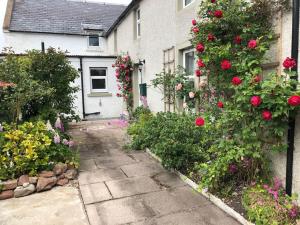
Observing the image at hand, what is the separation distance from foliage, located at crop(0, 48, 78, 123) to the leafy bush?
2.81ft

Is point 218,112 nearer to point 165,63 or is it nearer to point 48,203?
point 48,203

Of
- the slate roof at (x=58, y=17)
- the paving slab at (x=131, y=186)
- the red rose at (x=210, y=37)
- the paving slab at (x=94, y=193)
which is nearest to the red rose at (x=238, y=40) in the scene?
the red rose at (x=210, y=37)

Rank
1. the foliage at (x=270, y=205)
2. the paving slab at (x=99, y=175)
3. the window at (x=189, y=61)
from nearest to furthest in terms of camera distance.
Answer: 1. the foliage at (x=270, y=205)
2. the paving slab at (x=99, y=175)
3. the window at (x=189, y=61)

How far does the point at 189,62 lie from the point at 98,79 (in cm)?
731

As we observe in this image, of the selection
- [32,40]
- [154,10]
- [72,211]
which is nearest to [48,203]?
[72,211]

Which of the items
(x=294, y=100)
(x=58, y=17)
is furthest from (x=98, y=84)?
(x=294, y=100)

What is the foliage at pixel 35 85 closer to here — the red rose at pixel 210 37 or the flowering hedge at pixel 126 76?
the flowering hedge at pixel 126 76

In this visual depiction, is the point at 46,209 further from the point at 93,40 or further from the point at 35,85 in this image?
the point at 93,40

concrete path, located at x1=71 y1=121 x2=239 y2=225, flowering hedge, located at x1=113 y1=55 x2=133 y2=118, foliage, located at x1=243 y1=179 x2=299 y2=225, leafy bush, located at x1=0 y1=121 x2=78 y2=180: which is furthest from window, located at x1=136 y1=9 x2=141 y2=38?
foliage, located at x1=243 y1=179 x2=299 y2=225

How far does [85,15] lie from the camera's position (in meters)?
18.5

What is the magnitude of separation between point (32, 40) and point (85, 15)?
15.3ft

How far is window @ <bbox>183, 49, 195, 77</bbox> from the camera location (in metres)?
6.40

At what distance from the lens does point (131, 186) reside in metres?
4.21

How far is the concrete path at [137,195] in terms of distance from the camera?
10.4 feet
